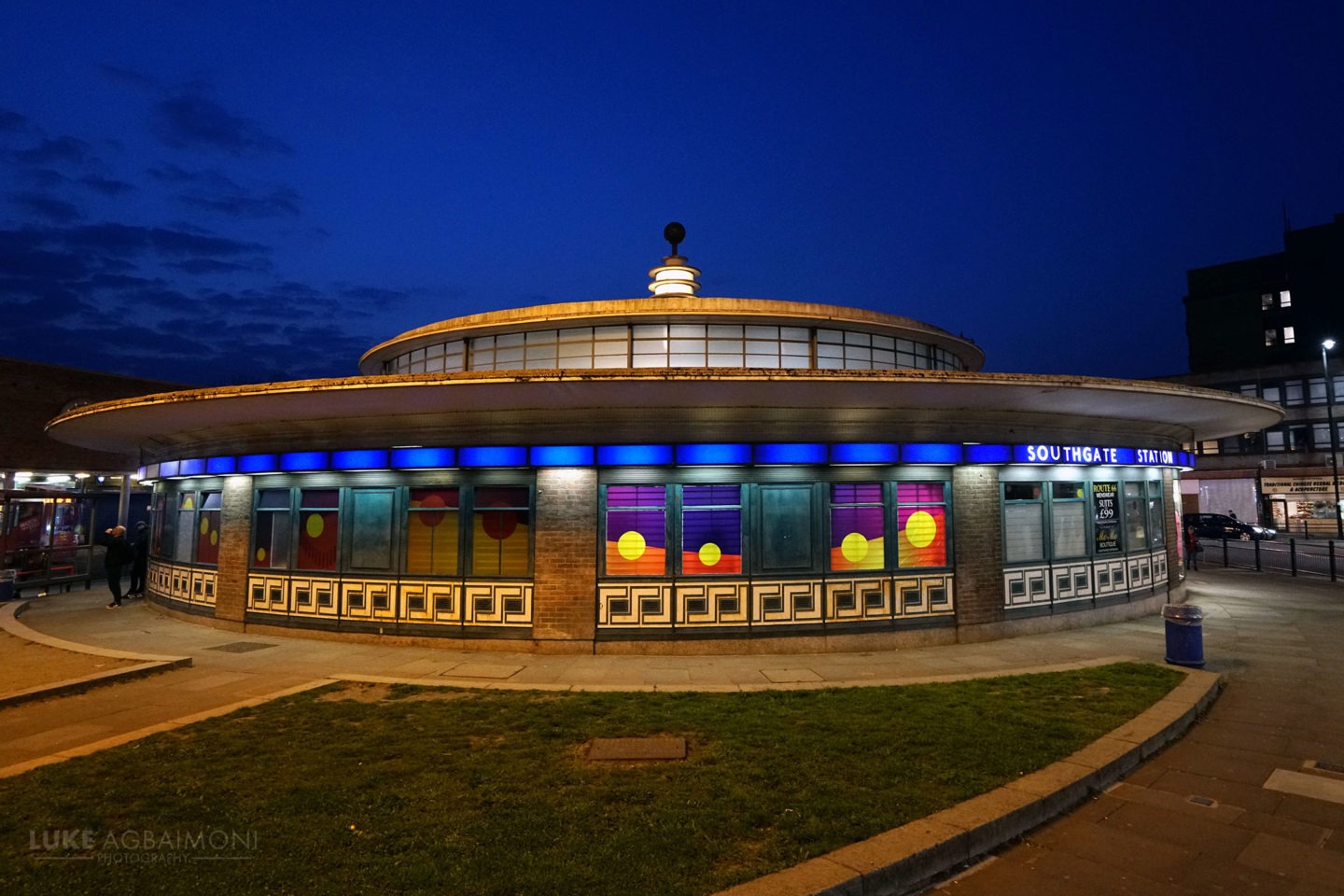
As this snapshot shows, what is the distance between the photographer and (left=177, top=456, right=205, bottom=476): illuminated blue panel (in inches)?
592

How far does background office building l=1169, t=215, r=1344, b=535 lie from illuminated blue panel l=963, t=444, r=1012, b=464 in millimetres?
23857

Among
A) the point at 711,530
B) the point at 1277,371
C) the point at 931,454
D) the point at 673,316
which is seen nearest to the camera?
the point at 711,530

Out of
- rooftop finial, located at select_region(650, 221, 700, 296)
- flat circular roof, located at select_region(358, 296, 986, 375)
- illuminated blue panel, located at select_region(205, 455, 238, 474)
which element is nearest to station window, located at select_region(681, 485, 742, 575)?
flat circular roof, located at select_region(358, 296, 986, 375)

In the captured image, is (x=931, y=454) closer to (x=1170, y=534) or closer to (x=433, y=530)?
(x=433, y=530)

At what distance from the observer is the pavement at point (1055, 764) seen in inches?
199

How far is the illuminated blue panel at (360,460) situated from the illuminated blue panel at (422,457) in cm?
29

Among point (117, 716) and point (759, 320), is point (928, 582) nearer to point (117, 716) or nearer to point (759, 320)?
point (759, 320)

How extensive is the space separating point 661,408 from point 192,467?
1097 cm

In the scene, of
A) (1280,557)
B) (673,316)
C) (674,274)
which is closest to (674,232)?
(674,274)

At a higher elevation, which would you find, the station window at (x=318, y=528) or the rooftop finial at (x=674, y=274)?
the rooftop finial at (x=674, y=274)

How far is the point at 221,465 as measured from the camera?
47.6 feet

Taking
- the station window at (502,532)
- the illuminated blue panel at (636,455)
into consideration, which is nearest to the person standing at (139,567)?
the station window at (502,532)

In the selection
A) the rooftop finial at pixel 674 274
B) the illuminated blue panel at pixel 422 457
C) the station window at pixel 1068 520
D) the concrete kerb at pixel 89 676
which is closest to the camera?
the concrete kerb at pixel 89 676

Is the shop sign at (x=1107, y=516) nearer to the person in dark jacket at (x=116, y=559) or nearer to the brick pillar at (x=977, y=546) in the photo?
the brick pillar at (x=977, y=546)
